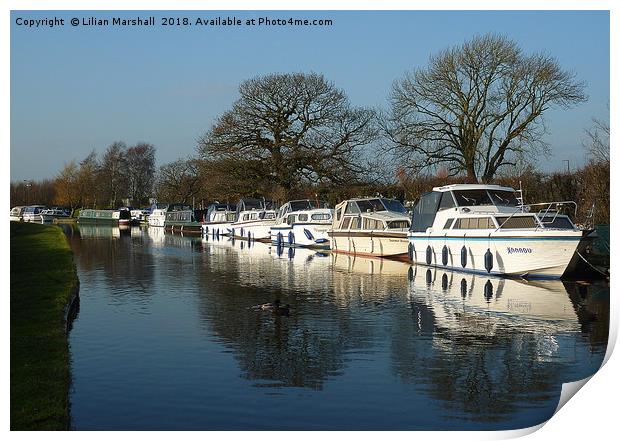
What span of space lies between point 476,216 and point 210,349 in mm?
14559

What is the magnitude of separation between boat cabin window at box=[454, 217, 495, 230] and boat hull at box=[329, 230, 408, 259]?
6803mm

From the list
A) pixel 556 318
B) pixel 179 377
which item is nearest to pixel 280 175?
pixel 556 318

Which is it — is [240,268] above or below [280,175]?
below

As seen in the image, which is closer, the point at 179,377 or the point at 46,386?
the point at 46,386

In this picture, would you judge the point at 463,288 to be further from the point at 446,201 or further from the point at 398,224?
the point at 398,224

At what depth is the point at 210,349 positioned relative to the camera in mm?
15242

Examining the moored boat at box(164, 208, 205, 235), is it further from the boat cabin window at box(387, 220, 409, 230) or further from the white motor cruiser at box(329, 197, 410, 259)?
the boat cabin window at box(387, 220, 409, 230)

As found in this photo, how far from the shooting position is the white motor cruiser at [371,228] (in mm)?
35875

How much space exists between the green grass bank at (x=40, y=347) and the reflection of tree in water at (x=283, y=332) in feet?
10.1

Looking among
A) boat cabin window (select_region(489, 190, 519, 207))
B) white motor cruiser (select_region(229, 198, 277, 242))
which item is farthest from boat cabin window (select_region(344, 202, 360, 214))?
white motor cruiser (select_region(229, 198, 277, 242))

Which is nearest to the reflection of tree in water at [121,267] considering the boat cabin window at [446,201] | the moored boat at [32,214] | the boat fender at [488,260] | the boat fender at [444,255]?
the boat fender at [444,255]

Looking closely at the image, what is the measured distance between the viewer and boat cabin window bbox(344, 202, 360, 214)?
39.4 meters

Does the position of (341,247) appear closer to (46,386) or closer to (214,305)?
(214,305)

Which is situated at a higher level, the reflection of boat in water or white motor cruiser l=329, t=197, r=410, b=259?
white motor cruiser l=329, t=197, r=410, b=259
